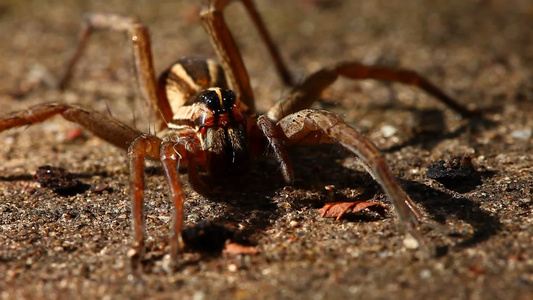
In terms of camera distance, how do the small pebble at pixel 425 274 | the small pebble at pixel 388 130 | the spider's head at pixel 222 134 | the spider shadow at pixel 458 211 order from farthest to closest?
1. the small pebble at pixel 388 130
2. the spider's head at pixel 222 134
3. the spider shadow at pixel 458 211
4. the small pebble at pixel 425 274

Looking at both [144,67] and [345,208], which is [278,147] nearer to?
[345,208]

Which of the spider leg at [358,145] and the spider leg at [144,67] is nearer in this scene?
the spider leg at [358,145]

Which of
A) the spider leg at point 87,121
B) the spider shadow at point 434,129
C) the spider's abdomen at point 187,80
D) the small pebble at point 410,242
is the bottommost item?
the small pebble at point 410,242

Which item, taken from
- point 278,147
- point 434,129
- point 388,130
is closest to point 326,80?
point 388,130

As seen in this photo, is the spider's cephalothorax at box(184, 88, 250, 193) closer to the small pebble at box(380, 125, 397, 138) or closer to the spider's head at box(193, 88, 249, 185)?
the spider's head at box(193, 88, 249, 185)

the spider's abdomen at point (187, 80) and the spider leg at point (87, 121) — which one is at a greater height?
the spider's abdomen at point (187, 80)

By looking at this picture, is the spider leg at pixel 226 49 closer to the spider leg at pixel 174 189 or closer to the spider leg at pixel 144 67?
the spider leg at pixel 144 67

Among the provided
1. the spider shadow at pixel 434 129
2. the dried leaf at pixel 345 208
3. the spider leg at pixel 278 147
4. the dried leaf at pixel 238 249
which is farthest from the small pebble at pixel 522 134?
the dried leaf at pixel 238 249

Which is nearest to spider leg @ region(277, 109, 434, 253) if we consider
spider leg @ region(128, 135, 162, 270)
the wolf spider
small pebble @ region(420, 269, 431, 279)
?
the wolf spider
